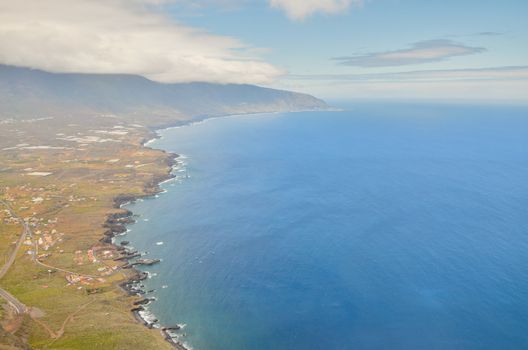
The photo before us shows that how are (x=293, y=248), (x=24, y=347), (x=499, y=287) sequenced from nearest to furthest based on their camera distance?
(x=24, y=347) → (x=499, y=287) → (x=293, y=248)

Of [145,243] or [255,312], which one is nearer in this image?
[255,312]

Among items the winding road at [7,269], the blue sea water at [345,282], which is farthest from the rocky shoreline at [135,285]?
the winding road at [7,269]

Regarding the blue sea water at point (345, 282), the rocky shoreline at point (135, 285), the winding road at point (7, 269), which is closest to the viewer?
the blue sea water at point (345, 282)

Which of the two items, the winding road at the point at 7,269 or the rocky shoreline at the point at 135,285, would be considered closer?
the rocky shoreline at the point at 135,285

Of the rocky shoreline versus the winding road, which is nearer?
the rocky shoreline

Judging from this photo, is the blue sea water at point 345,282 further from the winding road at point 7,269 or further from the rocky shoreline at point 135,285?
the winding road at point 7,269

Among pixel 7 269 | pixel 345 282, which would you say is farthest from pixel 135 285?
pixel 345 282

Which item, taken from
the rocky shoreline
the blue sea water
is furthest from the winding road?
the blue sea water

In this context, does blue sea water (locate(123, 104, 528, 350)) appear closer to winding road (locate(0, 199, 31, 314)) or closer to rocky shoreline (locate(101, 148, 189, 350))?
rocky shoreline (locate(101, 148, 189, 350))

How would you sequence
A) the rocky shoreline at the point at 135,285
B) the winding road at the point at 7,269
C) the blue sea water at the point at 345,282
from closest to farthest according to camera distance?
the blue sea water at the point at 345,282 < the rocky shoreline at the point at 135,285 < the winding road at the point at 7,269

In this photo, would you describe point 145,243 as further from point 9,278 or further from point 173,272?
point 9,278

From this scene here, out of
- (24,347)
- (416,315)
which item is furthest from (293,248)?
(24,347)
